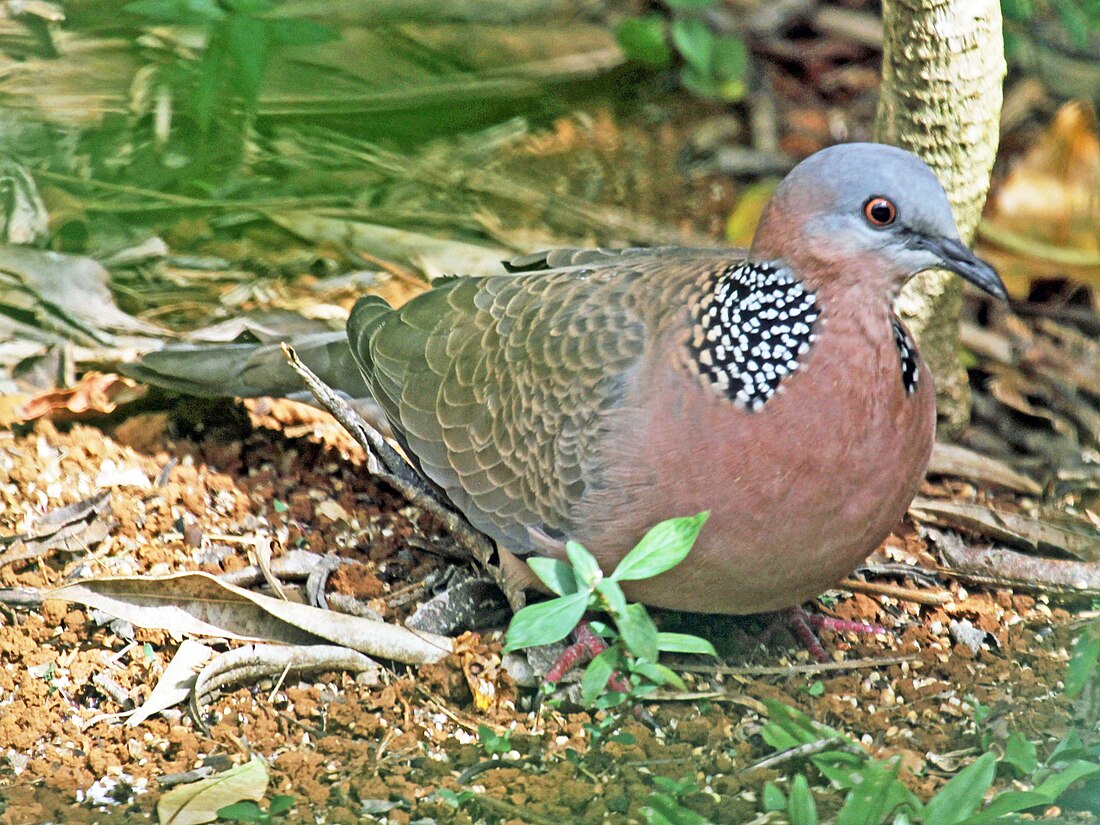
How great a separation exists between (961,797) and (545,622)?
0.93 metres

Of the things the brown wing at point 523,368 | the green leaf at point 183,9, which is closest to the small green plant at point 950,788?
the brown wing at point 523,368

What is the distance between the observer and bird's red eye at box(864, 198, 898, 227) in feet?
10.2

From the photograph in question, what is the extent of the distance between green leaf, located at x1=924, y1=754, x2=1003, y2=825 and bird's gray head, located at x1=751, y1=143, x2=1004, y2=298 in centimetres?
106

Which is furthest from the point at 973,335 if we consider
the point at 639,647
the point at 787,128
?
the point at 639,647

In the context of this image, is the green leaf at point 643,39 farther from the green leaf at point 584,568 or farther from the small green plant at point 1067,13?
the green leaf at point 584,568

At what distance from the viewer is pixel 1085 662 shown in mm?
3018

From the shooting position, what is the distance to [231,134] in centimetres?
545

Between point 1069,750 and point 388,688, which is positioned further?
point 388,688

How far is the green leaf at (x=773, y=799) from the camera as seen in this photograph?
2924 millimetres

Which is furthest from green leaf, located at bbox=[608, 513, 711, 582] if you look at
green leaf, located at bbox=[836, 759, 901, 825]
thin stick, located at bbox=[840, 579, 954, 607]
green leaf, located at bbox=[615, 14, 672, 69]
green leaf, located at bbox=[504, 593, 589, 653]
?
green leaf, located at bbox=[615, 14, 672, 69]

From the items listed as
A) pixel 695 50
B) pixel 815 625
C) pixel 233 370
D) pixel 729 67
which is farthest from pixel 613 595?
pixel 729 67

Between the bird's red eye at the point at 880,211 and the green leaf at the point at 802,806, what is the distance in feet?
4.15

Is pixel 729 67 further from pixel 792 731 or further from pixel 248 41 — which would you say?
pixel 792 731

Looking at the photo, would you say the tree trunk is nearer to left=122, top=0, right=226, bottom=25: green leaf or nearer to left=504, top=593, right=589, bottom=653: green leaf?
left=504, top=593, right=589, bottom=653: green leaf
